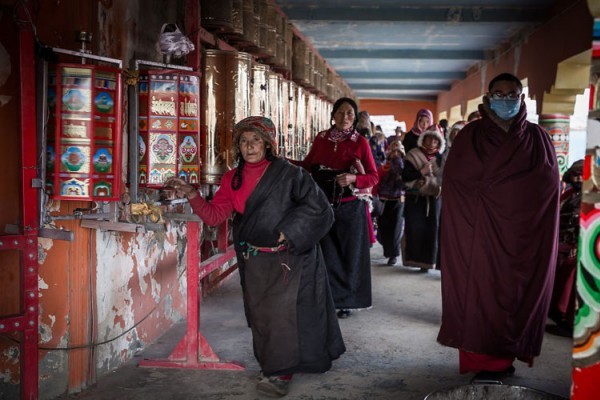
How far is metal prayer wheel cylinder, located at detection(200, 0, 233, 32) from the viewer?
4.46m

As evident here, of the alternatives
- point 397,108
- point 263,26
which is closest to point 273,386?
point 263,26

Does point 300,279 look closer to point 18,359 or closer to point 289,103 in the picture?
point 18,359

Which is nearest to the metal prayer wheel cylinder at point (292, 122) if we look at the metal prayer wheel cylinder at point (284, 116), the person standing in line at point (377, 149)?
the metal prayer wheel cylinder at point (284, 116)

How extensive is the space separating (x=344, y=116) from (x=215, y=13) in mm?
1157

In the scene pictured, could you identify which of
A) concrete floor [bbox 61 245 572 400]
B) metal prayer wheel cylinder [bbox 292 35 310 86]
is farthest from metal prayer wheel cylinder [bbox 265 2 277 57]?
concrete floor [bbox 61 245 572 400]

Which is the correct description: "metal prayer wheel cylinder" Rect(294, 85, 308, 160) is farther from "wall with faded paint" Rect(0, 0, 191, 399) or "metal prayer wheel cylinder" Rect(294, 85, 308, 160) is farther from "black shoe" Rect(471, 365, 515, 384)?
"black shoe" Rect(471, 365, 515, 384)

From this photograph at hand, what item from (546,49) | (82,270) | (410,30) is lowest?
(82,270)

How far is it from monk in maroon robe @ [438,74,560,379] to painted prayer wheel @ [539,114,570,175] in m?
5.13

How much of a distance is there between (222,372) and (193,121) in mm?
1366

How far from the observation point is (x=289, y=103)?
641 centimetres

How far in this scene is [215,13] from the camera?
14.7 feet

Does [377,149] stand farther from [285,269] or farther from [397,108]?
[397,108]

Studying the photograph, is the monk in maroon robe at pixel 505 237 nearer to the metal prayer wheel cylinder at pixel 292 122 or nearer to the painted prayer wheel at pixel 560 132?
the metal prayer wheel cylinder at pixel 292 122

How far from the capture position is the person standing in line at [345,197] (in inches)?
174
